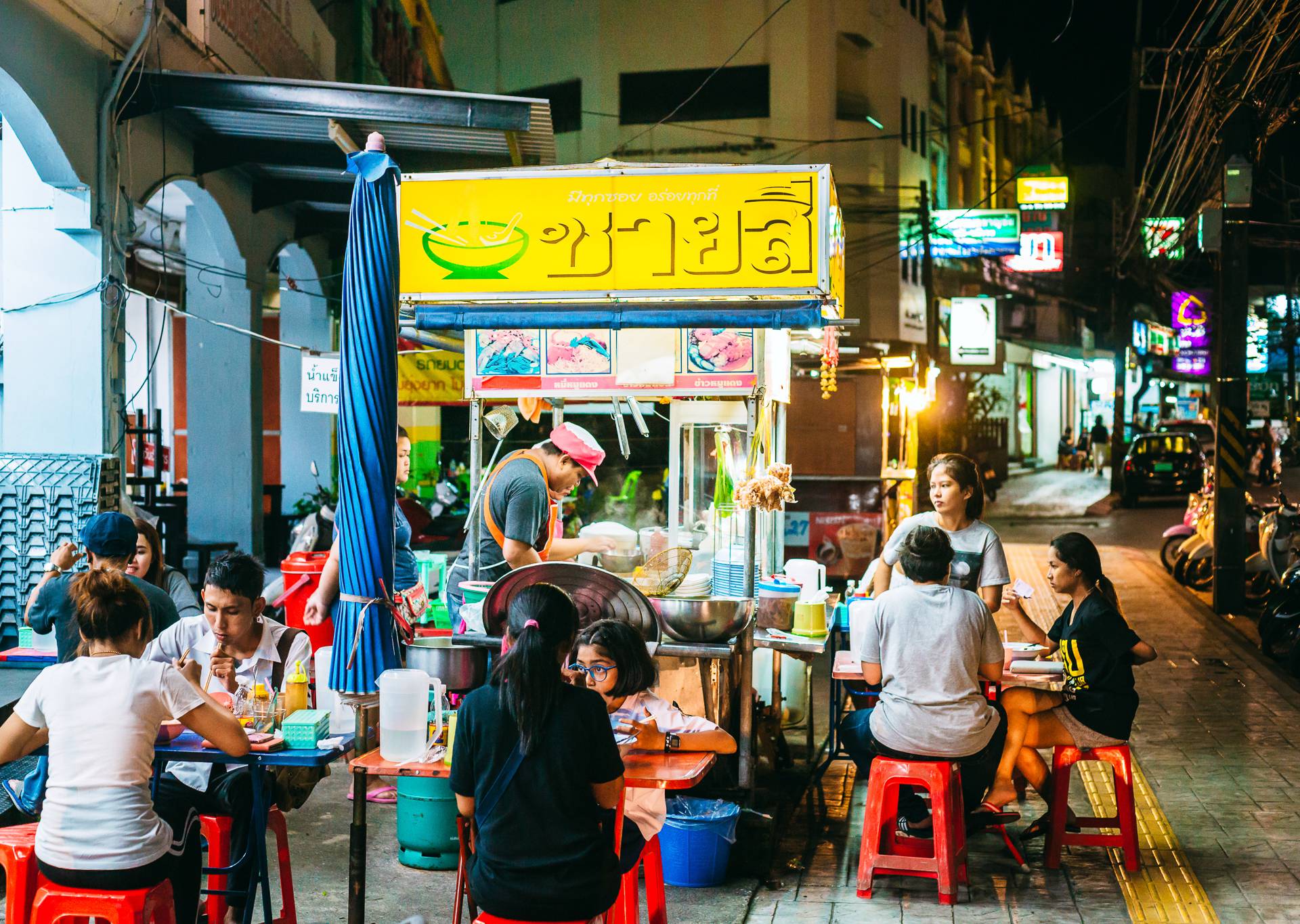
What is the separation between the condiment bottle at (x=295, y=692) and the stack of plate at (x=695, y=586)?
238 cm

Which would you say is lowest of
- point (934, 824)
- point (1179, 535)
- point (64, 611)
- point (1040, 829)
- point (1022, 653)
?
point (1040, 829)

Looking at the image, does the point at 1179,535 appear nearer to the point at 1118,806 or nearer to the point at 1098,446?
the point at 1118,806

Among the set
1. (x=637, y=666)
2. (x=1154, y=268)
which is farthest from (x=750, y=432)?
(x=1154, y=268)

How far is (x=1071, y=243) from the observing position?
49.8 meters

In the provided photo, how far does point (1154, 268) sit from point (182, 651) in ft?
81.8

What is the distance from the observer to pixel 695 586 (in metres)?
6.77

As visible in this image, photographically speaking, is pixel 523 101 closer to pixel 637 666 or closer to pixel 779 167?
pixel 779 167

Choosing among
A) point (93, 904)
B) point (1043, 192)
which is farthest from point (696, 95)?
point (93, 904)

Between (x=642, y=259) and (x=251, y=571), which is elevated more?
(x=642, y=259)

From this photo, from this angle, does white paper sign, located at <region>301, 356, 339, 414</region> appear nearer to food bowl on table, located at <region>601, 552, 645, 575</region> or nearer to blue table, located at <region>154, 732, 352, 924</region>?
food bowl on table, located at <region>601, 552, 645, 575</region>

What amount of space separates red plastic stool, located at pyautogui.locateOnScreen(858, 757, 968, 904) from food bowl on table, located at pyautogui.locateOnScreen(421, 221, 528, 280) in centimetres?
301

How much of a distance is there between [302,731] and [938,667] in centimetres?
267

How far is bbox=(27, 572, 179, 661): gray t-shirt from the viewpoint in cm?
502

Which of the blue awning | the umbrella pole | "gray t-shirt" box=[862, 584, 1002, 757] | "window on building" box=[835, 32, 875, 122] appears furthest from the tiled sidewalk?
"window on building" box=[835, 32, 875, 122]
